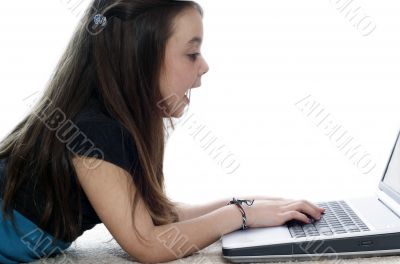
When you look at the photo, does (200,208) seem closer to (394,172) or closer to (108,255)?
(108,255)

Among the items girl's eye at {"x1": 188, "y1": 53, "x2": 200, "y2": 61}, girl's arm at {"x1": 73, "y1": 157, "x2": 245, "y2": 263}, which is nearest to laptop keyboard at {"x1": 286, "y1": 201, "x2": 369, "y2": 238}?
girl's arm at {"x1": 73, "y1": 157, "x2": 245, "y2": 263}

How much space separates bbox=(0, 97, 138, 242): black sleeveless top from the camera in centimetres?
86

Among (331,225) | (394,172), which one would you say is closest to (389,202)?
(394,172)

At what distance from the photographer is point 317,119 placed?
1528mm

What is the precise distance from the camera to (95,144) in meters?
0.86

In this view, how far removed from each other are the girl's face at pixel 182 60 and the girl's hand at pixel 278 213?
250 mm

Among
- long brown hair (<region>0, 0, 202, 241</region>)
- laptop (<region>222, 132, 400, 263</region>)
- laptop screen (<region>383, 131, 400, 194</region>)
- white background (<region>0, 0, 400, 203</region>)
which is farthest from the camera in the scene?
white background (<region>0, 0, 400, 203</region>)

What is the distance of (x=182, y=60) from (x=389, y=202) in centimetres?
50

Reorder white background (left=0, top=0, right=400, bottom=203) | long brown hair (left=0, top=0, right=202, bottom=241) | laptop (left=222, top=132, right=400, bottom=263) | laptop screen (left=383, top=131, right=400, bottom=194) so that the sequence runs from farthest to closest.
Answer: white background (left=0, top=0, right=400, bottom=203)
laptop screen (left=383, top=131, right=400, bottom=194)
long brown hair (left=0, top=0, right=202, bottom=241)
laptop (left=222, top=132, right=400, bottom=263)

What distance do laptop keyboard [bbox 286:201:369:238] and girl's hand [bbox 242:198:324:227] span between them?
0.05 ft

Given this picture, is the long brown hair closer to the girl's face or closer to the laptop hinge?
the girl's face

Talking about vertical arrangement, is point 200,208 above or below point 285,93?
below

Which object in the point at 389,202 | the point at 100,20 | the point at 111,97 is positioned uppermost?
the point at 100,20

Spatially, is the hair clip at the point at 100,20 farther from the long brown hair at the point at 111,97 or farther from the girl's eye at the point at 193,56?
the girl's eye at the point at 193,56
